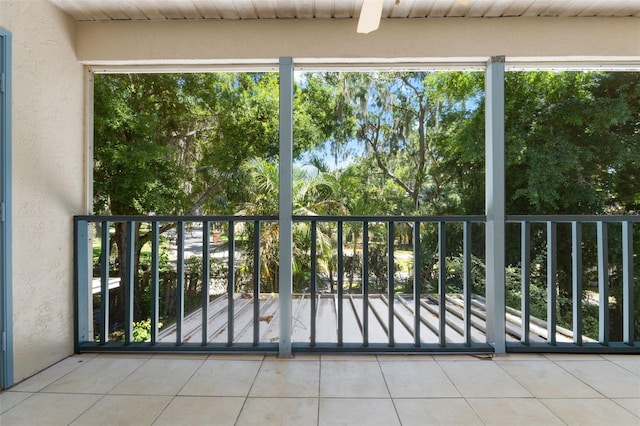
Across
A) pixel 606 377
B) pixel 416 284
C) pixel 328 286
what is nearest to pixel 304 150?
pixel 328 286

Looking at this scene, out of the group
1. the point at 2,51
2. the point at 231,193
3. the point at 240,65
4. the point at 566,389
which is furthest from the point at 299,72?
the point at 566,389

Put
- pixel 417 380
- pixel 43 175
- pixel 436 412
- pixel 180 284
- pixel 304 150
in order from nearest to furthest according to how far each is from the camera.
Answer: pixel 436 412, pixel 417 380, pixel 43 175, pixel 180 284, pixel 304 150

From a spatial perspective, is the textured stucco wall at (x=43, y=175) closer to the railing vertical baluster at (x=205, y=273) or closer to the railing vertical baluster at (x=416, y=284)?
the railing vertical baluster at (x=205, y=273)

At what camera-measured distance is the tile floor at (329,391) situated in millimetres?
1668

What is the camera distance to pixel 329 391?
1.91m

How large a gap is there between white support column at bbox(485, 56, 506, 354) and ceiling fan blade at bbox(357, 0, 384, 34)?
4.23 ft

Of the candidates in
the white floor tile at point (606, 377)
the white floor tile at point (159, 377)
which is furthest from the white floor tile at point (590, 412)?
the white floor tile at point (159, 377)

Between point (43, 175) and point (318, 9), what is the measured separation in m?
2.17

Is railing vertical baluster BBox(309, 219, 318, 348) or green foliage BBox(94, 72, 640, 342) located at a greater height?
green foliage BBox(94, 72, 640, 342)

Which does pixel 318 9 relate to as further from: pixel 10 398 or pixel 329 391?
pixel 10 398

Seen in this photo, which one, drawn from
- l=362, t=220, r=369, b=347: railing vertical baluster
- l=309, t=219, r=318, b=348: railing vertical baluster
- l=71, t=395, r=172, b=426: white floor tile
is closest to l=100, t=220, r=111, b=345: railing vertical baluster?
l=71, t=395, r=172, b=426: white floor tile

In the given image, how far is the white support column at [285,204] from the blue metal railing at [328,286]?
0.28 ft

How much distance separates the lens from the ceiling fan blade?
1.42 metres

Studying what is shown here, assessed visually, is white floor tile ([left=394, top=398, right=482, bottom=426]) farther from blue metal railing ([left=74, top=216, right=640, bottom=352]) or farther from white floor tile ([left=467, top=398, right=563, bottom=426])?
blue metal railing ([left=74, top=216, right=640, bottom=352])
